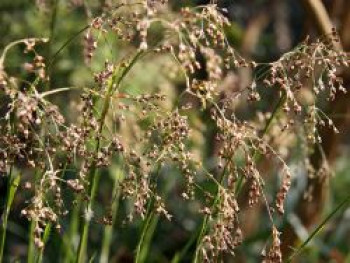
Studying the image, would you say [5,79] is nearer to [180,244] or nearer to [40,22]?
[180,244]

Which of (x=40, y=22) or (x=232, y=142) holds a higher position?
(x=40, y=22)

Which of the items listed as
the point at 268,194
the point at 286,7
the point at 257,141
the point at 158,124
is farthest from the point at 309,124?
the point at 286,7

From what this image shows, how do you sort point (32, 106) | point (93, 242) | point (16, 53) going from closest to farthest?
1. point (32, 106)
2. point (93, 242)
3. point (16, 53)

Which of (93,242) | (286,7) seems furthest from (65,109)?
(286,7)

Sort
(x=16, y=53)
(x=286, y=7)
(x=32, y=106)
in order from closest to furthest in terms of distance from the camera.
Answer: (x=32, y=106)
(x=16, y=53)
(x=286, y=7)

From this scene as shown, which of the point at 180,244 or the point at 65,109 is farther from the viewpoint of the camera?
the point at 65,109

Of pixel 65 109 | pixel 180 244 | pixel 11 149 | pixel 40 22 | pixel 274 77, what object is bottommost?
pixel 180 244

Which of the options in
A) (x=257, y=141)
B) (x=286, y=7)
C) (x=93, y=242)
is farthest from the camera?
(x=286, y=7)

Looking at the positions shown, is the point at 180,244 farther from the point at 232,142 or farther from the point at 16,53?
the point at 232,142

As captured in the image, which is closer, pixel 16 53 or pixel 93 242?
pixel 93 242
